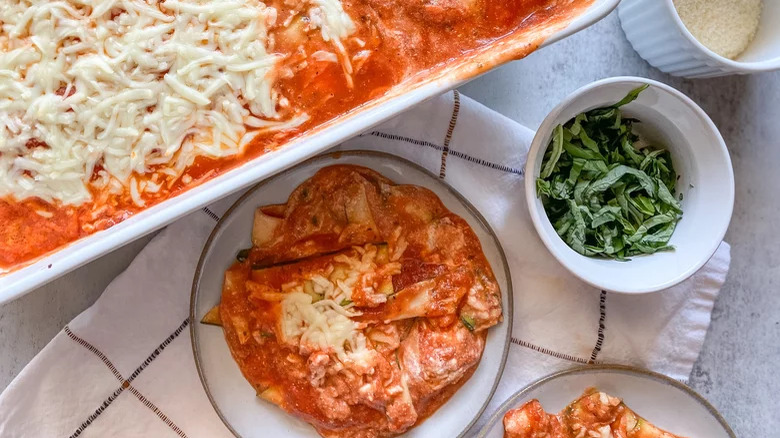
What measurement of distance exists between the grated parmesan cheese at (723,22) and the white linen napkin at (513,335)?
22.8 inches

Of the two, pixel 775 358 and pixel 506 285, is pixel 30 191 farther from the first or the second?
pixel 775 358

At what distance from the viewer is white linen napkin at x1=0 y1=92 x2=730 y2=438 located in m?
2.14

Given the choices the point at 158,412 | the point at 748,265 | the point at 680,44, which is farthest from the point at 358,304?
the point at 748,265

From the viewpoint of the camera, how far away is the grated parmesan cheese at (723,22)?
6.71ft

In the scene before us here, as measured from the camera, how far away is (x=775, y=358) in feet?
7.64

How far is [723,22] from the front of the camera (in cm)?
208

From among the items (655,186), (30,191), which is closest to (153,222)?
(30,191)

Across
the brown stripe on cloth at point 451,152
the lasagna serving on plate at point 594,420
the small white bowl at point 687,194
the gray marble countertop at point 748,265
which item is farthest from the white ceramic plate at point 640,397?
the brown stripe on cloth at point 451,152

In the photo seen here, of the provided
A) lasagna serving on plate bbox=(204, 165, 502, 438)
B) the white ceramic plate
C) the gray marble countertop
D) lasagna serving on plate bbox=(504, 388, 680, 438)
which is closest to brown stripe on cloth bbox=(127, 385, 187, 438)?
lasagna serving on plate bbox=(204, 165, 502, 438)

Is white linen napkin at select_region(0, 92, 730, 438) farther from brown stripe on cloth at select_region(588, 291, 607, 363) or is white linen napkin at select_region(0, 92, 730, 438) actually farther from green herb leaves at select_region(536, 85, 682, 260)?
green herb leaves at select_region(536, 85, 682, 260)

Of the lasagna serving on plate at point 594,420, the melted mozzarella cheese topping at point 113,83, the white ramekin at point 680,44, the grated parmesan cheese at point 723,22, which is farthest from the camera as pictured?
the lasagna serving on plate at point 594,420

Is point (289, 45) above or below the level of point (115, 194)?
above

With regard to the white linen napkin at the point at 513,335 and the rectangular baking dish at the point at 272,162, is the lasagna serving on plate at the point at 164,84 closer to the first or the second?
the rectangular baking dish at the point at 272,162

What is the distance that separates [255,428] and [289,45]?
1.16m
